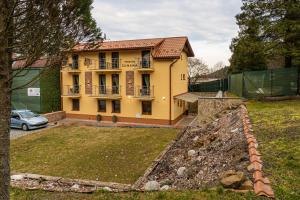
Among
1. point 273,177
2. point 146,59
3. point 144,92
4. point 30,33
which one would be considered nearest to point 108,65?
point 146,59

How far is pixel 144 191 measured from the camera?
19.7 feet

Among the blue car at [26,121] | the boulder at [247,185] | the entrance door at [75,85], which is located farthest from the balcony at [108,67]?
the boulder at [247,185]

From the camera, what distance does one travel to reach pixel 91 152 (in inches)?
588

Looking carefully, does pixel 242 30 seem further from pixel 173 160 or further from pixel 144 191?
A: pixel 144 191

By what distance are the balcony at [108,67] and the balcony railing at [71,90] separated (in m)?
3.44

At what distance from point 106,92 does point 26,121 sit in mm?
8165

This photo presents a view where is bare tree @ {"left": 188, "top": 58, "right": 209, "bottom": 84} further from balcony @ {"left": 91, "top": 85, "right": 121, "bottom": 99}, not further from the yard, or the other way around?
the yard

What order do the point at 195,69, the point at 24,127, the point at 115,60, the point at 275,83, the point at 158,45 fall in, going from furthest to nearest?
1. the point at 195,69
2. the point at 115,60
3. the point at 158,45
4. the point at 24,127
5. the point at 275,83

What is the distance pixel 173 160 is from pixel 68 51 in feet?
25.5

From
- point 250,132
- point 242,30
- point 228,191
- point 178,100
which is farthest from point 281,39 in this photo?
point 228,191

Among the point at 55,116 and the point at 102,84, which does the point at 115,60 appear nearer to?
the point at 102,84

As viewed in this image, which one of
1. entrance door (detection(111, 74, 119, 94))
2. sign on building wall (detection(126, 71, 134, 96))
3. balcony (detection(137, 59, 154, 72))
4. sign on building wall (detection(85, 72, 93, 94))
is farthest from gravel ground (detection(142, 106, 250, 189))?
sign on building wall (detection(85, 72, 93, 94))

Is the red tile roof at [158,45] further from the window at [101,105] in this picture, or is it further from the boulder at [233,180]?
the boulder at [233,180]

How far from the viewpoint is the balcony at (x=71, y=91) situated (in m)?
28.3
